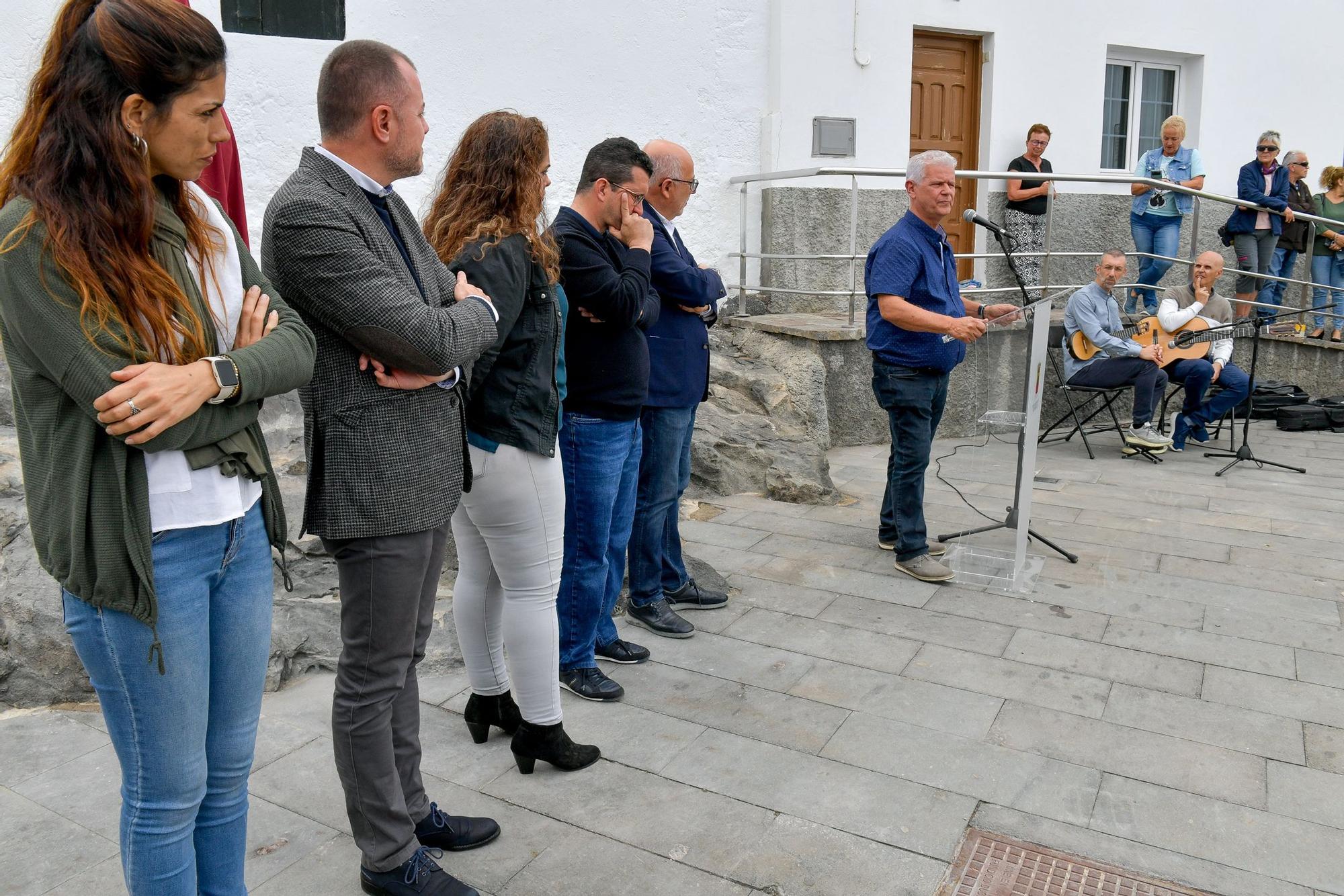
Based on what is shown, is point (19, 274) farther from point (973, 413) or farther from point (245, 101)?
point (973, 413)

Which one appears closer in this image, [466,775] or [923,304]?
[466,775]

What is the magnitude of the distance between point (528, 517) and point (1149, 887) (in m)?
1.76

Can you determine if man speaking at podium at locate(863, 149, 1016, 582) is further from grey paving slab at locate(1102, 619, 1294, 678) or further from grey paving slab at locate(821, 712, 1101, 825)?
grey paving slab at locate(821, 712, 1101, 825)

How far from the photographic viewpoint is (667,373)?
13.1 ft

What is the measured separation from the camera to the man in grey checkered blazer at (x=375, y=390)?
2.12 m

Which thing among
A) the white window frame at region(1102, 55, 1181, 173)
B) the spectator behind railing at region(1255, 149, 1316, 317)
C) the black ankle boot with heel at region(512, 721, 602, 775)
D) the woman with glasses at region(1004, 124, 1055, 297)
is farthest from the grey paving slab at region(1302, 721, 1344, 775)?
the white window frame at region(1102, 55, 1181, 173)

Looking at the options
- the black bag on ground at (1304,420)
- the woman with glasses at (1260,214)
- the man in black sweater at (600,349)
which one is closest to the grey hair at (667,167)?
the man in black sweater at (600,349)

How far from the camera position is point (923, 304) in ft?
15.6

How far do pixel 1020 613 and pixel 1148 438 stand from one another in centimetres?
386

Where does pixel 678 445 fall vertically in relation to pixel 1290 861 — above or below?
above

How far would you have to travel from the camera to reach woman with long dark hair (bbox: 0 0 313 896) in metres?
1.63

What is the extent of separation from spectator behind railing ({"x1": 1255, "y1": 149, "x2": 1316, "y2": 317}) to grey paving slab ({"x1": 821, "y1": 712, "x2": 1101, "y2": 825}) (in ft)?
28.4

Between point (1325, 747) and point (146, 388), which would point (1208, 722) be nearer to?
point (1325, 747)

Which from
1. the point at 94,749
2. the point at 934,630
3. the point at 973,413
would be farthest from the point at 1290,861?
the point at 973,413
